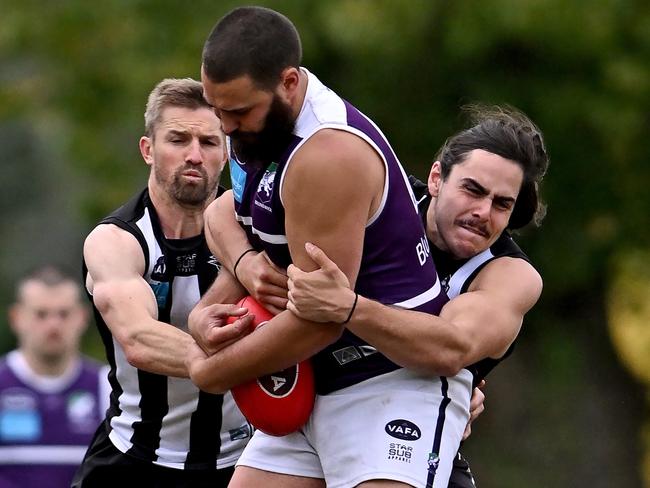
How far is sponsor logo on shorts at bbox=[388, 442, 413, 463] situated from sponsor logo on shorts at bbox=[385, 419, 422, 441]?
31 millimetres

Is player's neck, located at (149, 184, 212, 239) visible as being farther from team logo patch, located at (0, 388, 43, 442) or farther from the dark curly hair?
team logo patch, located at (0, 388, 43, 442)

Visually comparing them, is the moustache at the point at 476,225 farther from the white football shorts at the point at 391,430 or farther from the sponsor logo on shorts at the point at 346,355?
the sponsor logo on shorts at the point at 346,355

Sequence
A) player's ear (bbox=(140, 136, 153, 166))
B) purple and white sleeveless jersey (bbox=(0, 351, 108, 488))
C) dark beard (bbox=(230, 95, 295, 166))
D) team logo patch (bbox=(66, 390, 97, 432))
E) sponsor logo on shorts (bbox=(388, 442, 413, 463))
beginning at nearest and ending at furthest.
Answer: dark beard (bbox=(230, 95, 295, 166)) < sponsor logo on shorts (bbox=(388, 442, 413, 463)) < player's ear (bbox=(140, 136, 153, 166)) < purple and white sleeveless jersey (bbox=(0, 351, 108, 488)) < team logo patch (bbox=(66, 390, 97, 432))

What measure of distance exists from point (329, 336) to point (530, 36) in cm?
844

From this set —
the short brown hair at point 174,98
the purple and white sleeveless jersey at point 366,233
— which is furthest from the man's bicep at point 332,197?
the short brown hair at point 174,98

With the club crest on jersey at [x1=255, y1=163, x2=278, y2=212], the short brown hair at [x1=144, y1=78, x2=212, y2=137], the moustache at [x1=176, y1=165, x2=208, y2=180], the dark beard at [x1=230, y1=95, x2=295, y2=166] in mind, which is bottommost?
the moustache at [x1=176, y1=165, x2=208, y2=180]

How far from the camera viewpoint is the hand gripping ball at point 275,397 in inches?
212

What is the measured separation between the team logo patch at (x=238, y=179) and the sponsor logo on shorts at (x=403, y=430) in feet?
3.33

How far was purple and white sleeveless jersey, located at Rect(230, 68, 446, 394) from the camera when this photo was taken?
5160 mm

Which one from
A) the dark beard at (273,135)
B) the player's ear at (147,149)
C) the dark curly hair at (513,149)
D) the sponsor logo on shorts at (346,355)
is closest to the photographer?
the dark beard at (273,135)

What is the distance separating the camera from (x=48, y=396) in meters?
9.58

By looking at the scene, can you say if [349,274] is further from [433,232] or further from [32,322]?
[32,322]

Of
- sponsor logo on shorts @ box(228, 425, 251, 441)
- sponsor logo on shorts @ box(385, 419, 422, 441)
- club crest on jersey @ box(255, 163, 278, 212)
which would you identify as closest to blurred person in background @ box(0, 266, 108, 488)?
sponsor logo on shorts @ box(228, 425, 251, 441)

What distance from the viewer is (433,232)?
5871mm
